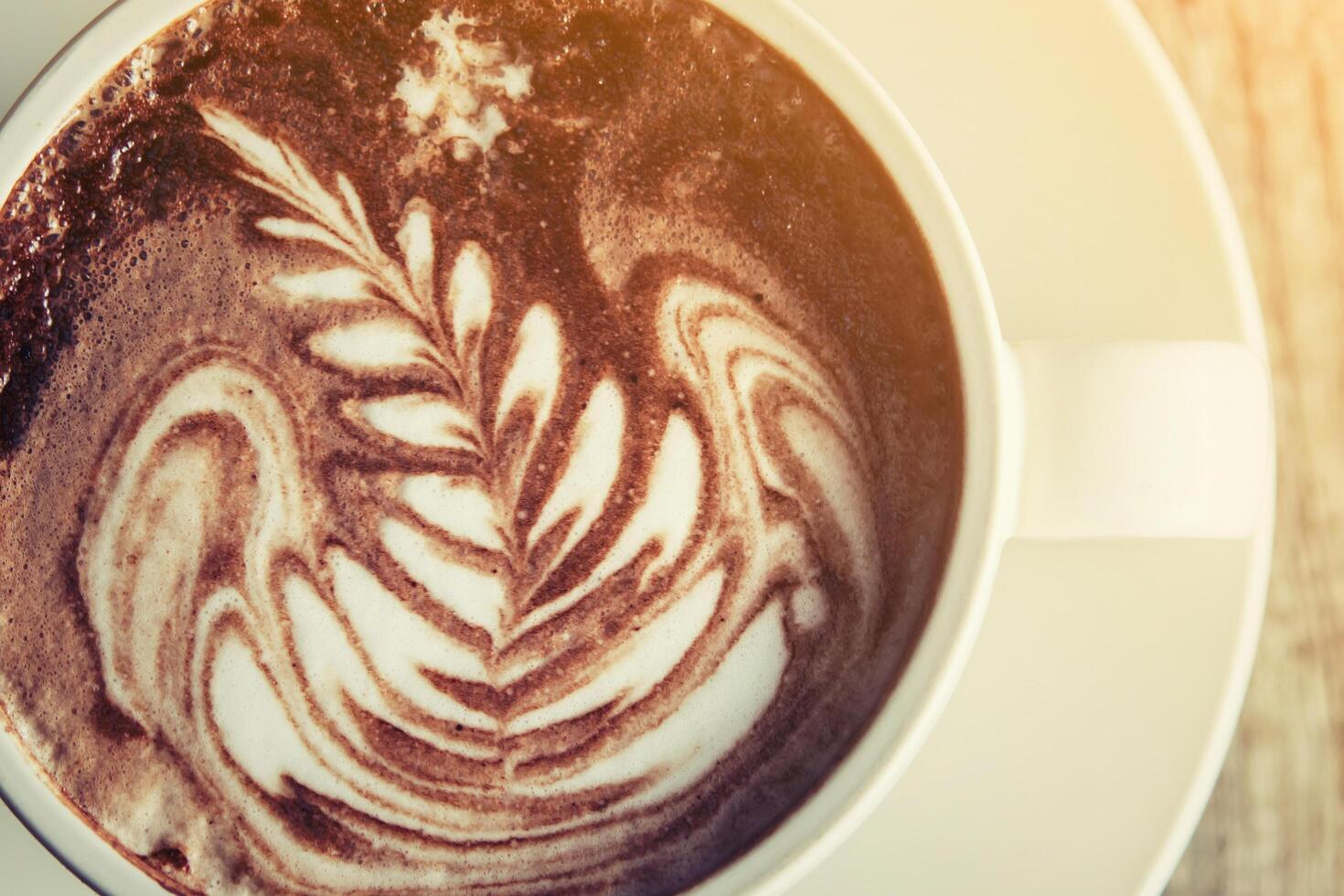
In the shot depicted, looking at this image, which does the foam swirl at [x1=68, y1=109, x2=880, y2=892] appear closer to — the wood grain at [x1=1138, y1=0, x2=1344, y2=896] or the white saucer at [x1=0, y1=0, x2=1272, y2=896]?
the white saucer at [x1=0, y1=0, x2=1272, y2=896]

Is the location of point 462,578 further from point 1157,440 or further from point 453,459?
point 1157,440

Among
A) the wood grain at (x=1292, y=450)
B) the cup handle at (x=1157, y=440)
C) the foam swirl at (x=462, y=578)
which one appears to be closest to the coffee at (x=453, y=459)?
the foam swirl at (x=462, y=578)

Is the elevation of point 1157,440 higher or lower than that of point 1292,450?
lower

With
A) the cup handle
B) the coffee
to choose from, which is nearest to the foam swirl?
the coffee

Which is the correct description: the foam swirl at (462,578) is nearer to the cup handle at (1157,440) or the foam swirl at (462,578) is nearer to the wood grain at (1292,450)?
the cup handle at (1157,440)

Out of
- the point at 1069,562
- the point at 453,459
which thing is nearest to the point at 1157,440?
the point at 1069,562

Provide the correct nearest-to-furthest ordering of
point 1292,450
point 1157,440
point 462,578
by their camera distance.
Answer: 1. point 1157,440
2. point 462,578
3. point 1292,450

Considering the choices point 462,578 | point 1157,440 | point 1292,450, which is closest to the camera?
point 1157,440

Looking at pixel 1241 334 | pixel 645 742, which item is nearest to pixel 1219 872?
pixel 1241 334

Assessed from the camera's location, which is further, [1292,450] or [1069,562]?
[1292,450]
